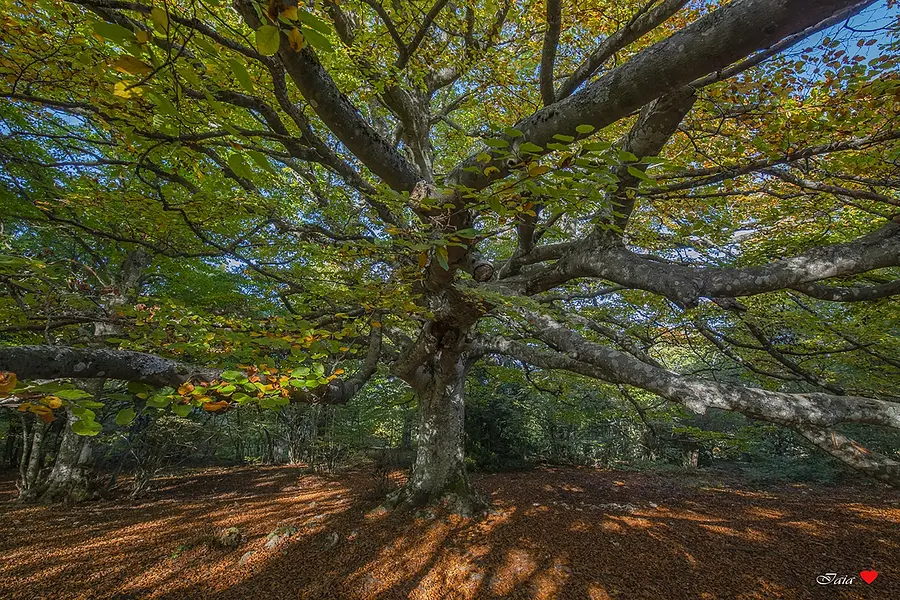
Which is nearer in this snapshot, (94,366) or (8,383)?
(8,383)

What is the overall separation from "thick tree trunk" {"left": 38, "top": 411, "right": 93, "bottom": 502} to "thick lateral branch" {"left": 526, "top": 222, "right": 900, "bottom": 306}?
35.4 feet

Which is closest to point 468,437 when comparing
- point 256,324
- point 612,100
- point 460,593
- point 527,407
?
point 527,407

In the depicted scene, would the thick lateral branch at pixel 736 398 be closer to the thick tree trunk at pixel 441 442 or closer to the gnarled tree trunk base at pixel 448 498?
the thick tree trunk at pixel 441 442

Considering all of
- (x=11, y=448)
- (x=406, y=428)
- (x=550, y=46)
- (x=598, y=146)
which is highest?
(x=550, y=46)

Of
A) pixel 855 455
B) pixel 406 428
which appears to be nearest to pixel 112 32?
pixel 855 455

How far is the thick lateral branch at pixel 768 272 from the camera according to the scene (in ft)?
9.29

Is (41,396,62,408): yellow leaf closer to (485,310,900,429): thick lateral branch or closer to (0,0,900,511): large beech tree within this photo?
(0,0,900,511): large beech tree

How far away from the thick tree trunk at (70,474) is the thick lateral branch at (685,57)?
10.6m

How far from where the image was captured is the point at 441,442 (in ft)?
20.6

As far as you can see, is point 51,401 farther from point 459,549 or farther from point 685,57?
point 459,549

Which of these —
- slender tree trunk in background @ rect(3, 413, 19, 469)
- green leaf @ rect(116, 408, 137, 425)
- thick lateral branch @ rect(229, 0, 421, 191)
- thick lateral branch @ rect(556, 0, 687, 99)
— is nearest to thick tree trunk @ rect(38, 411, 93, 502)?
slender tree trunk in background @ rect(3, 413, 19, 469)

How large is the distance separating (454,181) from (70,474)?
1056 centimetres

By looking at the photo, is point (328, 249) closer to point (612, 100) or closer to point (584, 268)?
point (584, 268)

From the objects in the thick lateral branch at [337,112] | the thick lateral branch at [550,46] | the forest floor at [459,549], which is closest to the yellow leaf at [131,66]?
the thick lateral branch at [337,112]
